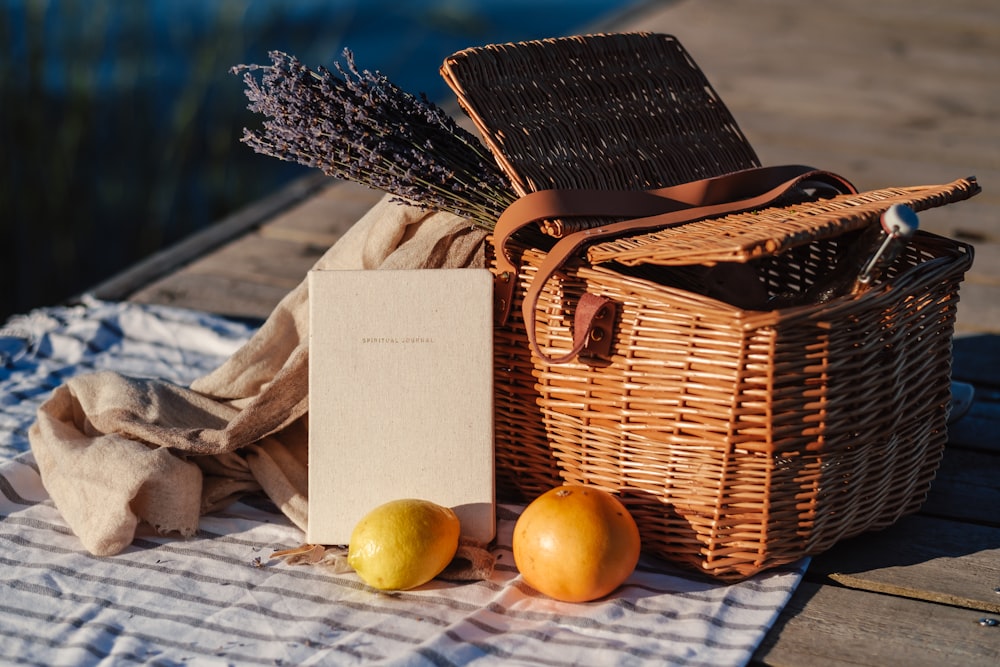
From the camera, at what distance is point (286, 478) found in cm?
182

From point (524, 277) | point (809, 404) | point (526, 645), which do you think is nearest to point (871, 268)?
point (809, 404)

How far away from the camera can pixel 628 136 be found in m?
1.80

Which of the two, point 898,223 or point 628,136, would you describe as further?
point 628,136

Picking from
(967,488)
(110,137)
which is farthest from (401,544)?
(110,137)

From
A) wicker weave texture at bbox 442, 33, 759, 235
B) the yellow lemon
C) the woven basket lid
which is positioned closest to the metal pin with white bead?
the woven basket lid

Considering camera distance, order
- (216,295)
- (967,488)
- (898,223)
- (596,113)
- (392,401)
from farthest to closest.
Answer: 1. (216,295)
2. (967,488)
3. (596,113)
4. (392,401)
5. (898,223)

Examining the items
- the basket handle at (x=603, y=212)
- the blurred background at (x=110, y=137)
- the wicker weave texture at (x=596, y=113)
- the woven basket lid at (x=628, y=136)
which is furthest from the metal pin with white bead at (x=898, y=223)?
the blurred background at (x=110, y=137)

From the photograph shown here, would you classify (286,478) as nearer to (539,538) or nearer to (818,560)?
(539,538)

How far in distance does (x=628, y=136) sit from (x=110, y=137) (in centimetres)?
232

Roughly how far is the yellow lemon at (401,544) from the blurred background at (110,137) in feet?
5.84

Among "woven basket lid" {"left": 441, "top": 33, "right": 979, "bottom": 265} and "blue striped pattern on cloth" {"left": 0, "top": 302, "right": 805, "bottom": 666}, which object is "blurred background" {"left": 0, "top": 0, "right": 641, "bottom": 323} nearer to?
"woven basket lid" {"left": 441, "top": 33, "right": 979, "bottom": 265}

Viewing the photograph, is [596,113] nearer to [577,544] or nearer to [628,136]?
[628,136]

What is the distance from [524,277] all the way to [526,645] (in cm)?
50

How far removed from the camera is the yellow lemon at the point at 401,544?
1532mm
